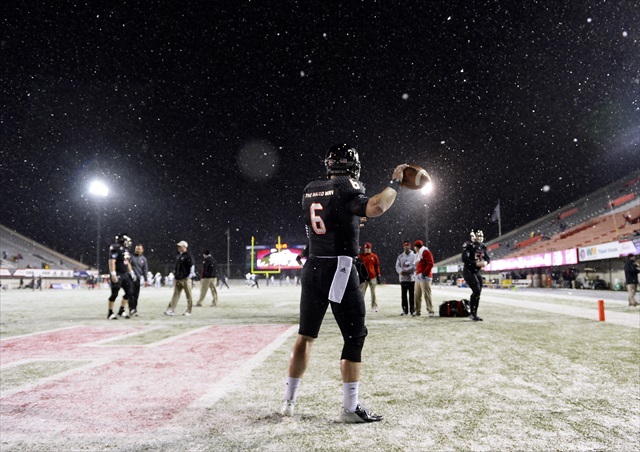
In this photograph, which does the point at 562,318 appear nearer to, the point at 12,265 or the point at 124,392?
the point at 124,392

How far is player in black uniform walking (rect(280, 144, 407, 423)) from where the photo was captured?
2939mm

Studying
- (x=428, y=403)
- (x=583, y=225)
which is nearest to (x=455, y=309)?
(x=428, y=403)

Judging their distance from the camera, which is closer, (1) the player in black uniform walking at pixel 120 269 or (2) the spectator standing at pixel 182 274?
(1) the player in black uniform walking at pixel 120 269

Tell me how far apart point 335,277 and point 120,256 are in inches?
351

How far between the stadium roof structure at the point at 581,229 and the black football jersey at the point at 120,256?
23.5m

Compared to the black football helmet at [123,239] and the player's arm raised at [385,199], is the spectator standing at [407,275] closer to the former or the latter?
the black football helmet at [123,239]

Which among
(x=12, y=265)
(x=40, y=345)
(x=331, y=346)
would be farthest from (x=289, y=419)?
(x=12, y=265)

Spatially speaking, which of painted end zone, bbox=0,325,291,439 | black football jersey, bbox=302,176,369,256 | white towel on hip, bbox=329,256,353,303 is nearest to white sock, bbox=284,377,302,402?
white towel on hip, bbox=329,256,353,303

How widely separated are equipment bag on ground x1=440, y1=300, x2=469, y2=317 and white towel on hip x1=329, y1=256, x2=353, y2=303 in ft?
26.7

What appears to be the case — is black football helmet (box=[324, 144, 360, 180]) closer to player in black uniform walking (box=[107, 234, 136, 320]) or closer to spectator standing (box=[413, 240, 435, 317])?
spectator standing (box=[413, 240, 435, 317])

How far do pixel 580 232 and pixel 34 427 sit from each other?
148ft

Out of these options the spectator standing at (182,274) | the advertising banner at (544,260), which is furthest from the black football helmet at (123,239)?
the advertising banner at (544,260)

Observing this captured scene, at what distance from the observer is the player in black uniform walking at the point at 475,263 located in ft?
30.1

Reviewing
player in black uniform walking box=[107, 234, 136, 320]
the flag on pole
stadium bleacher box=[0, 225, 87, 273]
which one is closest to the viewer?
player in black uniform walking box=[107, 234, 136, 320]
